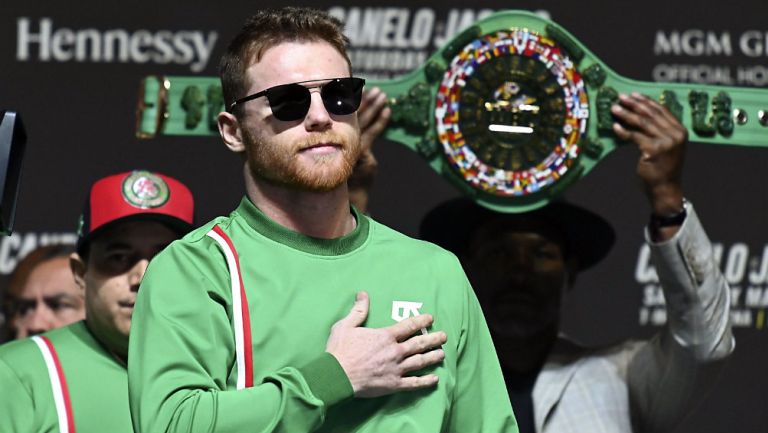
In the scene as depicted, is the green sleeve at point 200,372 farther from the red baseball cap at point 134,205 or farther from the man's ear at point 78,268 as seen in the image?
the man's ear at point 78,268

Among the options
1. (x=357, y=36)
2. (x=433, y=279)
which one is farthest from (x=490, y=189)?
(x=433, y=279)

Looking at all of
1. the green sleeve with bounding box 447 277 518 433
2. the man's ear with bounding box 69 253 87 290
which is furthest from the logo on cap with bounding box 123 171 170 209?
the green sleeve with bounding box 447 277 518 433

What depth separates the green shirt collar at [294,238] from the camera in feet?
8.36

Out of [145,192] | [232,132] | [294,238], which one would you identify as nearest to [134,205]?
[145,192]

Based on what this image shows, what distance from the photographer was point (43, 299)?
445 cm

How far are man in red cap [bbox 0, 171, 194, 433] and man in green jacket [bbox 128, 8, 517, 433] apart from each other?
899 millimetres

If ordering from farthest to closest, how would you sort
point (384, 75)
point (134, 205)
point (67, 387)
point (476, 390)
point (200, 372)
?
point (384, 75) < point (134, 205) < point (67, 387) < point (476, 390) < point (200, 372)

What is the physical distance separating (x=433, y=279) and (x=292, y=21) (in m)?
0.49

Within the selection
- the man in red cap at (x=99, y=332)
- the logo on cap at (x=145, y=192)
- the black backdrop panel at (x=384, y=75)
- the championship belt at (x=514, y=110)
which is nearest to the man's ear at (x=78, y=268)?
the man in red cap at (x=99, y=332)

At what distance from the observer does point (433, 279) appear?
259 centimetres

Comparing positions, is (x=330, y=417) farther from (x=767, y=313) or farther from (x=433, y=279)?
(x=767, y=313)

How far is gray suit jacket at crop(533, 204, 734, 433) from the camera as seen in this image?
12.5 feet

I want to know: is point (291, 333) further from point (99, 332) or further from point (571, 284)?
point (571, 284)

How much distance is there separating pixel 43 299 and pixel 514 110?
1497mm
